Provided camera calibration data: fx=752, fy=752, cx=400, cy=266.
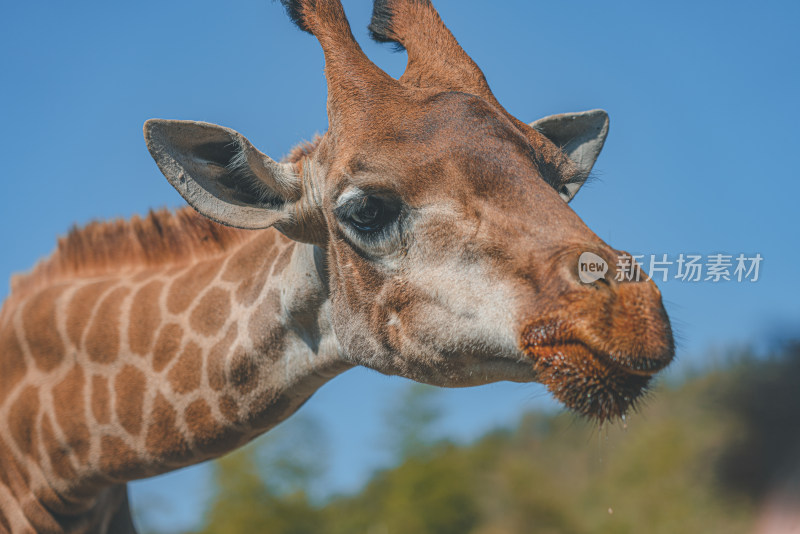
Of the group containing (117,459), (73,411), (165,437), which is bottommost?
(117,459)

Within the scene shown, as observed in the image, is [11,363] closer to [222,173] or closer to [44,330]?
[44,330]

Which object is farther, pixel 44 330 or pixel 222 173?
pixel 44 330

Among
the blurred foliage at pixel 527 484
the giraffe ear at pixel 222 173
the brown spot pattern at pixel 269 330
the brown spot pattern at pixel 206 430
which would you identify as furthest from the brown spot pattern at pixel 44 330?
the blurred foliage at pixel 527 484

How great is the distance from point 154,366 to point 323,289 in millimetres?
1485

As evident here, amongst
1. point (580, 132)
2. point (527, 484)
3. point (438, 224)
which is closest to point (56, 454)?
point (438, 224)

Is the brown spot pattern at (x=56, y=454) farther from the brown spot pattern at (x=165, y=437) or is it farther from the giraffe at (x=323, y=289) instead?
the brown spot pattern at (x=165, y=437)

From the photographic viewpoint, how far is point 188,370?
517cm

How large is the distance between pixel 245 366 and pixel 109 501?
71.7 inches

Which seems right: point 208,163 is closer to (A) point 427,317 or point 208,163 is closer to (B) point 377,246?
(B) point 377,246

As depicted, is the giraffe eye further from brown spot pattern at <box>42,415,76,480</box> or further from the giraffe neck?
brown spot pattern at <box>42,415,76,480</box>

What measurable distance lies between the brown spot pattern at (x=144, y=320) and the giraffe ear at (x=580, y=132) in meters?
3.09

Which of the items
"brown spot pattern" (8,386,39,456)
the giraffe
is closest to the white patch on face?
the giraffe

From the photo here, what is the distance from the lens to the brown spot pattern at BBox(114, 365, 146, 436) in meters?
5.18

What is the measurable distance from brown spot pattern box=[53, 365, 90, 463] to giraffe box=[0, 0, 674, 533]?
2cm
